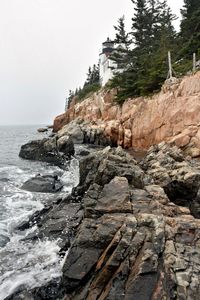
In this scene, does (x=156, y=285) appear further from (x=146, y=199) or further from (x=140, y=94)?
(x=140, y=94)

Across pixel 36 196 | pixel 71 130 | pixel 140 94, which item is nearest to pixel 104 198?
pixel 36 196

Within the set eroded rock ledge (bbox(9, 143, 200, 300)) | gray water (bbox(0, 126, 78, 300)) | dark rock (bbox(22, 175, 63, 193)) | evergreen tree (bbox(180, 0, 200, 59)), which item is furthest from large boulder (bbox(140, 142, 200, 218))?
evergreen tree (bbox(180, 0, 200, 59))

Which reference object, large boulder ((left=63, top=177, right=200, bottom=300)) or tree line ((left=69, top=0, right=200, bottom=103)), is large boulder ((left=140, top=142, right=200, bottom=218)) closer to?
large boulder ((left=63, top=177, right=200, bottom=300))

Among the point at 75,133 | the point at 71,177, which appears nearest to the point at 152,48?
the point at 75,133

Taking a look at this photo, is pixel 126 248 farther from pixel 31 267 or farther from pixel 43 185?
pixel 43 185

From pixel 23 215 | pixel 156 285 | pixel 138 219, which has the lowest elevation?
pixel 23 215

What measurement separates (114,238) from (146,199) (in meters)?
2.81

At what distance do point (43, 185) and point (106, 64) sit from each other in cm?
4779

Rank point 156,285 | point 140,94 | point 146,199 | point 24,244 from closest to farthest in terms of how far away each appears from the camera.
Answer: point 156,285, point 146,199, point 24,244, point 140,94

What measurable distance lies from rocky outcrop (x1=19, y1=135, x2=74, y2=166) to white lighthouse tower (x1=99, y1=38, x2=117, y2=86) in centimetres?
2450

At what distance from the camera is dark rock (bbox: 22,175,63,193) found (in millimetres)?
19703

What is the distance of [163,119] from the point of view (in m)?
26.4

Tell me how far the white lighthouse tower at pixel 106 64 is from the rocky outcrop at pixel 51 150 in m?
24.5

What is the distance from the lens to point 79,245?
26.0ft
